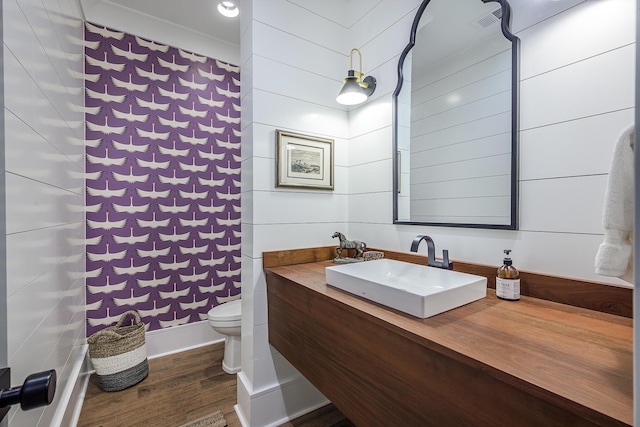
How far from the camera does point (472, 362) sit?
61cm

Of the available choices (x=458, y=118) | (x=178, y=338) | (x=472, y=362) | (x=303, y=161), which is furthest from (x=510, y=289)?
(x=178, y=338)

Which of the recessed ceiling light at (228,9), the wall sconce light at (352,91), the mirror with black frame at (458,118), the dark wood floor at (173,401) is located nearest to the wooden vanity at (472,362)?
the mirror with black frame at (458,118)

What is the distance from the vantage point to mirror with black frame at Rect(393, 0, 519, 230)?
113cm

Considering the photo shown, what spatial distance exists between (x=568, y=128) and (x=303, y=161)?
4.01ft

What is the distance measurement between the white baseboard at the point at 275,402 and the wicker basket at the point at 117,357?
0.83 metres

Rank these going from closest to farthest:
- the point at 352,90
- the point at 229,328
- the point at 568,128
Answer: the point at 568,128, the point at 352,90, the point at 229,328

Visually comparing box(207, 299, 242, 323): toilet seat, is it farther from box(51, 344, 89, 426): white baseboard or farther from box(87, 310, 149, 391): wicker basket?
box(51, 344, 89, 426): white baseboard

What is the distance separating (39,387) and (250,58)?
1.60 meters

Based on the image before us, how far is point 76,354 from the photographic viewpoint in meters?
1.78

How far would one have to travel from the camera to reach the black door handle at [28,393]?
436 mm

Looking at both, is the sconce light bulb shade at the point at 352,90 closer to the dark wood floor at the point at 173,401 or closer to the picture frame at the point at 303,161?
the picture frame at the point at 303,161

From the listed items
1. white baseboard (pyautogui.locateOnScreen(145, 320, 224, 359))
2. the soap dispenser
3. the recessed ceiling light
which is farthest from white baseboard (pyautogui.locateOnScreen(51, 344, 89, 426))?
the recessed ceiling light

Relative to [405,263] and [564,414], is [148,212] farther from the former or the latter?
[564,414]

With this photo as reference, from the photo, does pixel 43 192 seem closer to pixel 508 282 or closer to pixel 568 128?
pixel 508 282
